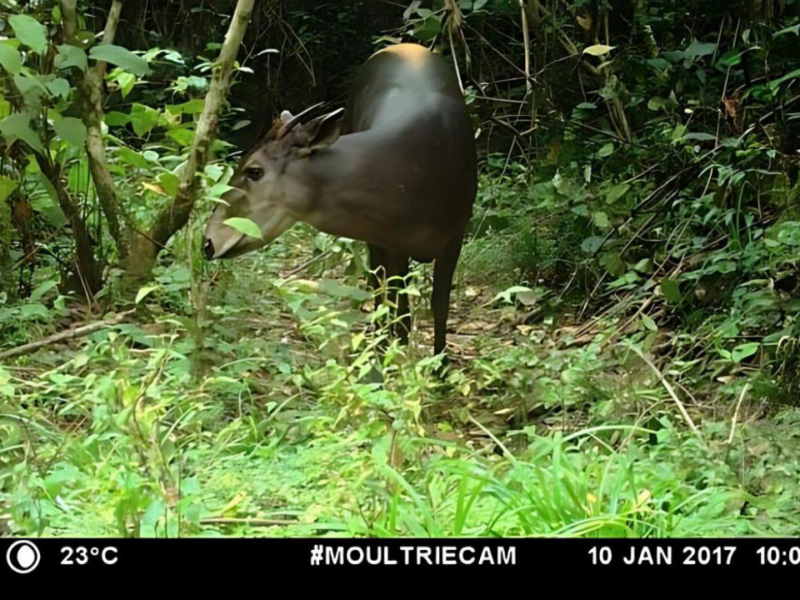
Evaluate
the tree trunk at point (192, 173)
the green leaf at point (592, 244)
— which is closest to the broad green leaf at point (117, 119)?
the tree trunk at point (192, 173)

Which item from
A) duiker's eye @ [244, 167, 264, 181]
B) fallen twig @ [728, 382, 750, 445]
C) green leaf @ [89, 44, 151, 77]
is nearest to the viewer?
fallen twig @ [728, 382, 750, 445]

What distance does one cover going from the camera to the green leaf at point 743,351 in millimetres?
2910

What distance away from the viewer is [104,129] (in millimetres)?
3789

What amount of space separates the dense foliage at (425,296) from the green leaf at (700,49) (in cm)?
5

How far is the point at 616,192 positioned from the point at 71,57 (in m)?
1.99

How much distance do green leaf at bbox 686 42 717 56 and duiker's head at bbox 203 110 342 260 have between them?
5.52 ft

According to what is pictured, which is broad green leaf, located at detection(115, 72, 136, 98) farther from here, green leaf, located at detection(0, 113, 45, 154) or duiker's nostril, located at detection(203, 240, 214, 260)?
duiker's nostril, located at detection(203, 240, 214, 260)

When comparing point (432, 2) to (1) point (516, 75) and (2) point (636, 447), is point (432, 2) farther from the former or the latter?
(2) point (636, 447)

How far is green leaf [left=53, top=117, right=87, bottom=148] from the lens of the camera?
322 centimetres

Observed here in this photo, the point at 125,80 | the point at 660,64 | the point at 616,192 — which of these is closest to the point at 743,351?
the point at 616,192
